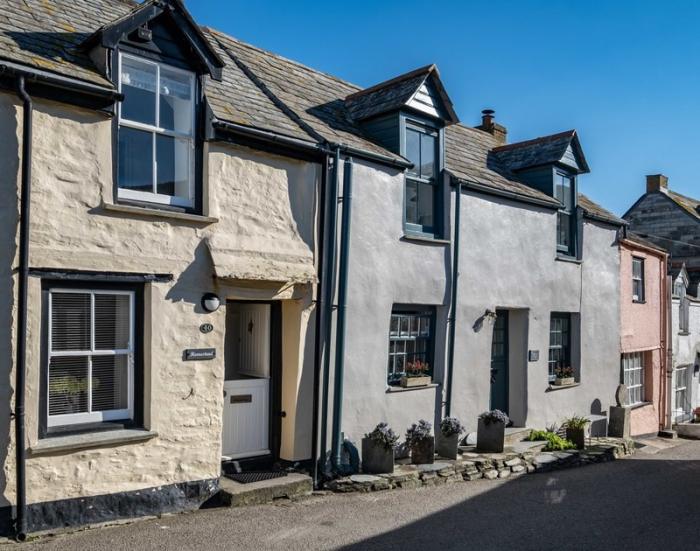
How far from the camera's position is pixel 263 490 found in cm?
919

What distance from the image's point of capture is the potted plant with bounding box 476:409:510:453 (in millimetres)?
12242

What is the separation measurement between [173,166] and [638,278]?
1440 cm

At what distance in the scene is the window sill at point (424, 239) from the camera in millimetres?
11665

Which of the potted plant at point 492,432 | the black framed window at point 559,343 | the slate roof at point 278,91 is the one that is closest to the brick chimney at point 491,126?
the slate roof at point 278,91

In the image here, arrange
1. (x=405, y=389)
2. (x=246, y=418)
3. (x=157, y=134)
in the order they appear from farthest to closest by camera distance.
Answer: (x=405, y=389)
(x=246, y=418)
(x=157, y=134)

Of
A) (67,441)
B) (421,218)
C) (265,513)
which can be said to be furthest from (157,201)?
(421,218)

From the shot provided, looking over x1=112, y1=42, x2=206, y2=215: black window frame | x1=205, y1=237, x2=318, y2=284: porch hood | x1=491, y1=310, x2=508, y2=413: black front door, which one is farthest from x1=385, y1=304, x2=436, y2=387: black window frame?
x1=112, y1=42, x2=206, y2=215: black window frame

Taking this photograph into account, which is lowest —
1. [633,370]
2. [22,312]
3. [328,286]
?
[633,370]

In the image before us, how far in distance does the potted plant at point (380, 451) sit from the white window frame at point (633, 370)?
10198 millimetres

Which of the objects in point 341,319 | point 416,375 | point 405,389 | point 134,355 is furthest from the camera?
point 416,375

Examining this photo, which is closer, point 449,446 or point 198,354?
point 198,354

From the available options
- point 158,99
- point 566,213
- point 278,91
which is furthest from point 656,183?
point 158,99

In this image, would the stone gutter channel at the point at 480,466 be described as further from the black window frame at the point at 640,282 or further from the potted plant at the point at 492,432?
the black window frame at the point at 640,282

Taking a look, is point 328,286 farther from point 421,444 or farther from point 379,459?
point 421,444
